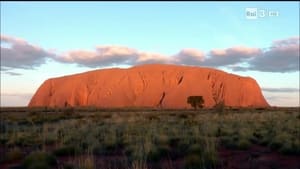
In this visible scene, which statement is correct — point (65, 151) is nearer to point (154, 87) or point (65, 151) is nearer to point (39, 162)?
point (39, 162)

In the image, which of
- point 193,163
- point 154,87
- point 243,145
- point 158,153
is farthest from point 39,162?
point 154,87

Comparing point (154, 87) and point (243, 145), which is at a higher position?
point (154, 87)

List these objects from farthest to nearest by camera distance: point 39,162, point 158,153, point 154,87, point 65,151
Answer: point 154,87, point 65,151, point 158,153, point 39,162

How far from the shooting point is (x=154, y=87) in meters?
142

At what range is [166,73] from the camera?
485 ft

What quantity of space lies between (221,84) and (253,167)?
135 meters

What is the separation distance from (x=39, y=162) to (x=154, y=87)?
131 m

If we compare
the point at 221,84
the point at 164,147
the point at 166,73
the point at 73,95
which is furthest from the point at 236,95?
the point at 164,147

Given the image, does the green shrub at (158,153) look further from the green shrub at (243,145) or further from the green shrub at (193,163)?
the green shrub at (243,145)

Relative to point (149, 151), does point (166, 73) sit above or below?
A: above

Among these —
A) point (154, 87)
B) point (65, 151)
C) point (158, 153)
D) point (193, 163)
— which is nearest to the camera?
point (193, 163)

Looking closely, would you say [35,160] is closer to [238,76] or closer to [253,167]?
[253,167]

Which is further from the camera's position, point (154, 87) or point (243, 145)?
point (154, 87)

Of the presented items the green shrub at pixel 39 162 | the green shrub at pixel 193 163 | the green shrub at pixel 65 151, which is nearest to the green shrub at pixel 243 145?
the green shrub at pixel 193 163
